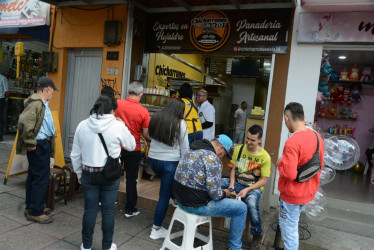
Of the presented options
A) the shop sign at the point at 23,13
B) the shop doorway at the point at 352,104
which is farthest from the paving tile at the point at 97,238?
the shop doorway at the point at 352,104

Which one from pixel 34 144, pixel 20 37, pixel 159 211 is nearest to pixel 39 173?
pixel 34 144

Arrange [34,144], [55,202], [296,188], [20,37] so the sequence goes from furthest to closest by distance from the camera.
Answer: [20,37], [55,202], [34,144], [296,188]

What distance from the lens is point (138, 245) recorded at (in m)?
3.19

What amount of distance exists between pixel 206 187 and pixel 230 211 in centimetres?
43

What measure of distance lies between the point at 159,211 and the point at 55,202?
173 cm

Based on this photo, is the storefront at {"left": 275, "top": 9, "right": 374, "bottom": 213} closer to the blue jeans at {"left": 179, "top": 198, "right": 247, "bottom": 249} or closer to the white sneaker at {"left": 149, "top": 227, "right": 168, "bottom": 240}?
the blue jeans at {"left": 179, "top": 198, "right": 247, "bottom": 249}

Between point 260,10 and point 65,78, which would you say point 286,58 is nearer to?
point 260,10

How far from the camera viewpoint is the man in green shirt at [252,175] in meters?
3.29

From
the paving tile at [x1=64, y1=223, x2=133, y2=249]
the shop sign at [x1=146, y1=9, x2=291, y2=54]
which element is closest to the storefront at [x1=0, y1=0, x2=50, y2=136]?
the shop sign at [x1=146, y1=9, x2=291, y2=54]

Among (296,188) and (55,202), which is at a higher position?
(296,188)

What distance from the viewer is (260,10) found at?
17.1 feet

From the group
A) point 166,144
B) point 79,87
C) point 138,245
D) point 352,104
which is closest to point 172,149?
point 166,144

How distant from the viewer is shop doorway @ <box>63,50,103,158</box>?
640 centimetres

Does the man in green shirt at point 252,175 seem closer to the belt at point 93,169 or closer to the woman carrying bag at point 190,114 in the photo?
the woman carrying bag at point 190,114
